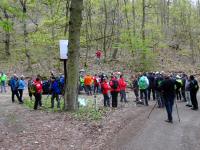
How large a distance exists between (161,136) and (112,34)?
29350mm

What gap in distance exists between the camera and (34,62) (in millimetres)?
43344

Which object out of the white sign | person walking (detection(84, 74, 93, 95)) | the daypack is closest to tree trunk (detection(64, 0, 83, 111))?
the white sign

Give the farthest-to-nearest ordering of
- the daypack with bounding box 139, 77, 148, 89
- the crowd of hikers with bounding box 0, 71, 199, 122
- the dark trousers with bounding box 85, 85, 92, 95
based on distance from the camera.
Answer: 1. the dark trousers with bounding box 85, 85, 92, 95
2. the daypack with bounding box 139, 77, 148, 89
3. the crowd of hikers with bounding box 0, 71, 199, 122

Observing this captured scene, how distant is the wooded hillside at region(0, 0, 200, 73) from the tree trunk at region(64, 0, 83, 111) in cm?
1598

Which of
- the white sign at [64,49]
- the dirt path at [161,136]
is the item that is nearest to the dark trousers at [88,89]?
the white sign at [64,49]

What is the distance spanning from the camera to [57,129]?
1362 cm

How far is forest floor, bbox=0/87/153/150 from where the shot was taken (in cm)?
1165

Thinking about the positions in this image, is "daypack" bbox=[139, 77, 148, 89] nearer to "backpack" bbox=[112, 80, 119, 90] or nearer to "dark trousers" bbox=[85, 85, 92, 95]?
"backpack" bbox=[112, 80, 119, 90]

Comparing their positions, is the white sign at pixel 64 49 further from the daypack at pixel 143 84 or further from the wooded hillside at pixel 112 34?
the wooded hillside at pixel 112 34

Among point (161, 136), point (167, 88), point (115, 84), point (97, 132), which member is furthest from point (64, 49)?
point (161, 136)

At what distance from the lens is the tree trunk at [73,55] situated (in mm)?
16406

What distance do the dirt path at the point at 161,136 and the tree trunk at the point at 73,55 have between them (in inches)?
130

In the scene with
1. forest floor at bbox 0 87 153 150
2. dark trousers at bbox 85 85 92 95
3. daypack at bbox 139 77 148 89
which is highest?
daypack at bbox 139 77 148 89

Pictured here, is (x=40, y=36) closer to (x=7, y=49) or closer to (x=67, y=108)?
(x=7, y=49)
